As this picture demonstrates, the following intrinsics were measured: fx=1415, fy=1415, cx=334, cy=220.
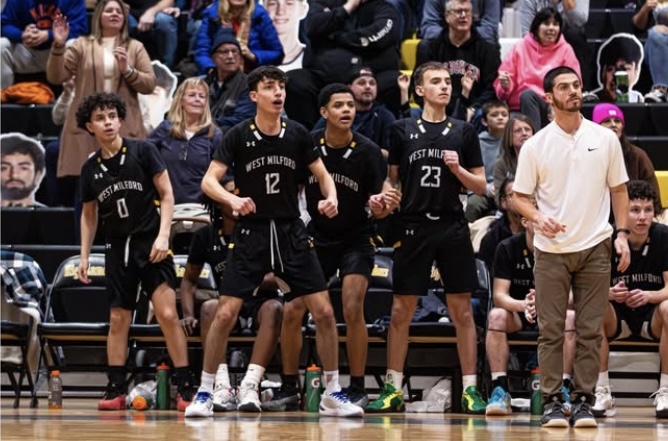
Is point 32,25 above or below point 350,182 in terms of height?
above

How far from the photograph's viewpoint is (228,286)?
29.0ft

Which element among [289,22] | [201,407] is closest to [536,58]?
[289,22]

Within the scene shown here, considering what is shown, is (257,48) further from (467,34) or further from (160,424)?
(160,424)

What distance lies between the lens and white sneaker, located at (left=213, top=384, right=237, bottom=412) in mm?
9133

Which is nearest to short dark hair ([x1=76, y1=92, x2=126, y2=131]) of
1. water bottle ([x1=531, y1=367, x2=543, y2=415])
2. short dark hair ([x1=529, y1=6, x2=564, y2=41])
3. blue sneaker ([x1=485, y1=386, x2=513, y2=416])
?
blue sneaker ([x1=485, y1=386, x2=513, y2=416])

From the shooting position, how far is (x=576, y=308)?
791 centimetres

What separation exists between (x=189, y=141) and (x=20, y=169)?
6.82ft

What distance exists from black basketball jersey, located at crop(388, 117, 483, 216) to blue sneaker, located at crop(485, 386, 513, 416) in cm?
120

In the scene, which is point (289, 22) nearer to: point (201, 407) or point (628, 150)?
point (628, 150)

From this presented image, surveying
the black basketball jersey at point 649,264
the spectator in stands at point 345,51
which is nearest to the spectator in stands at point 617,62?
the spectator in stands at point 345,51

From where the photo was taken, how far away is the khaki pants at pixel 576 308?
771cm

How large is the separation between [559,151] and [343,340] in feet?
8.62

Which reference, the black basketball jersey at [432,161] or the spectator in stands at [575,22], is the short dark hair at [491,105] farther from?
the black basketball jersey at [432,161]

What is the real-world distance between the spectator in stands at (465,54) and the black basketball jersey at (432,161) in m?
2.50
